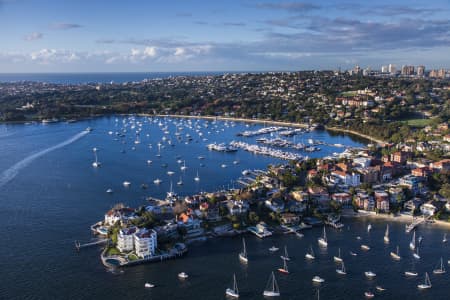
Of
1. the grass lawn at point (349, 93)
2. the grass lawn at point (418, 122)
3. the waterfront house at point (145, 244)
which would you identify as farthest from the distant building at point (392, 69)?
the waterfront house at point (145, 244)

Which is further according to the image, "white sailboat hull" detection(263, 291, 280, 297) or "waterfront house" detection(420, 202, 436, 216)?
"waterfront house" detection(420, 202, 436, 216)

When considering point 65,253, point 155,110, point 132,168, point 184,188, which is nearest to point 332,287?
point 65,253

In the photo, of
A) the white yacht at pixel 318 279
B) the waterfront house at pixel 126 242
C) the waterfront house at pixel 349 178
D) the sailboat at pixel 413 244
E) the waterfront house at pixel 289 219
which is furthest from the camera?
the waterfront house at pixel 349 178

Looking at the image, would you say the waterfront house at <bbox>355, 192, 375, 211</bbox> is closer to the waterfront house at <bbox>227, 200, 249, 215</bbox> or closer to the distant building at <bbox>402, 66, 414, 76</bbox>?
the waterfront house at <bbox>227, 200, 249, 215</bbox>

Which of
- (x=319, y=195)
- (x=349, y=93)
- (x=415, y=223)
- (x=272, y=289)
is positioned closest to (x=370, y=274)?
(x=272, y=289)

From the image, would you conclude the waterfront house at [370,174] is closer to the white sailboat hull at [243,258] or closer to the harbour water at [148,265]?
the harbour water at [148,265]

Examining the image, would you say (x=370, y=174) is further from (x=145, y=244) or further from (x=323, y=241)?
(x=145, y=244)

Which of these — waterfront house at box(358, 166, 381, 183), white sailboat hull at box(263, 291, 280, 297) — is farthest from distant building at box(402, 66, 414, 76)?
white sailboat hull at box(263, 291, 280, 297)
